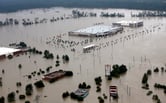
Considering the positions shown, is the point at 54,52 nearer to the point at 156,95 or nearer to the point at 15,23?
the point at 156,95

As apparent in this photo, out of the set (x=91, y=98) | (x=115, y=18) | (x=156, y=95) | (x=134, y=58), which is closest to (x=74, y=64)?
(x=134, y=58)

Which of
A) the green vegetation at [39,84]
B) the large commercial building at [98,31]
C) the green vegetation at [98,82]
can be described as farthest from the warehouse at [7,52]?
the green vegetation at [98,82]

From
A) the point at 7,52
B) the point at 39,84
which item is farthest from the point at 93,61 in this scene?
the point at 7,52

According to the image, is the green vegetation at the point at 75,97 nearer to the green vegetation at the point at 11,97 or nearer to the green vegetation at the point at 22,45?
the green vegetation at the point at 11,97

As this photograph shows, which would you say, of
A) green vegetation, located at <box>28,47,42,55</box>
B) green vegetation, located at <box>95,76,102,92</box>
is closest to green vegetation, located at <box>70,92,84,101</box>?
green vegetation, located at <box>95,76,102,92</box>

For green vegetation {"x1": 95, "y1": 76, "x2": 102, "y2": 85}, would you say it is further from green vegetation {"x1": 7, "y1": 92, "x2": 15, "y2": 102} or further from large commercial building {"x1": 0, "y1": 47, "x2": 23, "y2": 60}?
large commercial building {"x1": 0, "y1": 47, "x2": 23, "y2": 60}

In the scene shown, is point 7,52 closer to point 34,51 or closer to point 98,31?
point 34,51
